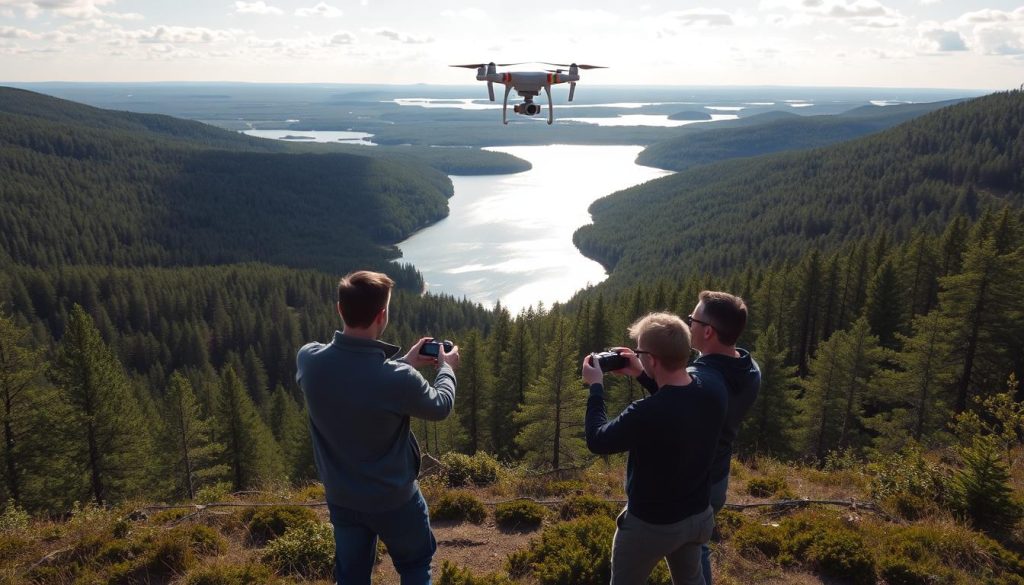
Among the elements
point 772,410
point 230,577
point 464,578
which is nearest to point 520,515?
point 464,578

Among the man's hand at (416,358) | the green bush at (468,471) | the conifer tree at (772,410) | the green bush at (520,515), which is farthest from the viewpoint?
the conifer tree at (772,410)

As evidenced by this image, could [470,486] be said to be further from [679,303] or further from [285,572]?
[679,303]

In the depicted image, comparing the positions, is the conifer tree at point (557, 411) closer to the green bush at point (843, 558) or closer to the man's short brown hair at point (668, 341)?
the green bush at point (843, 558)

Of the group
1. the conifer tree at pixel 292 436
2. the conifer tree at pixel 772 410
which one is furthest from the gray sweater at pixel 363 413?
the conifer tree at pixel 292 436

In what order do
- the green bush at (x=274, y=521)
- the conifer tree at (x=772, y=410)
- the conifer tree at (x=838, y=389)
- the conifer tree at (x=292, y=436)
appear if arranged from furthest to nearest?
the conifer tree at (x=292, y=436), the conifer tree at (x=772, y=410), the conifer tree at (x=838, y=389), the green bush at (x=274, y=521)

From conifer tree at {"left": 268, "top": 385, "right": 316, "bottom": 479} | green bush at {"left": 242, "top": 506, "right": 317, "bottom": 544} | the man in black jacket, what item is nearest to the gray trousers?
the man in black jacket

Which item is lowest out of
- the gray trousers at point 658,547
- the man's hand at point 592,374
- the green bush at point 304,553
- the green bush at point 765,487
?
the green bush at point 765,487

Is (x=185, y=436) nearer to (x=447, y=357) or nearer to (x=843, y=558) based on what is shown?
Answer: (x=447, y=357)
